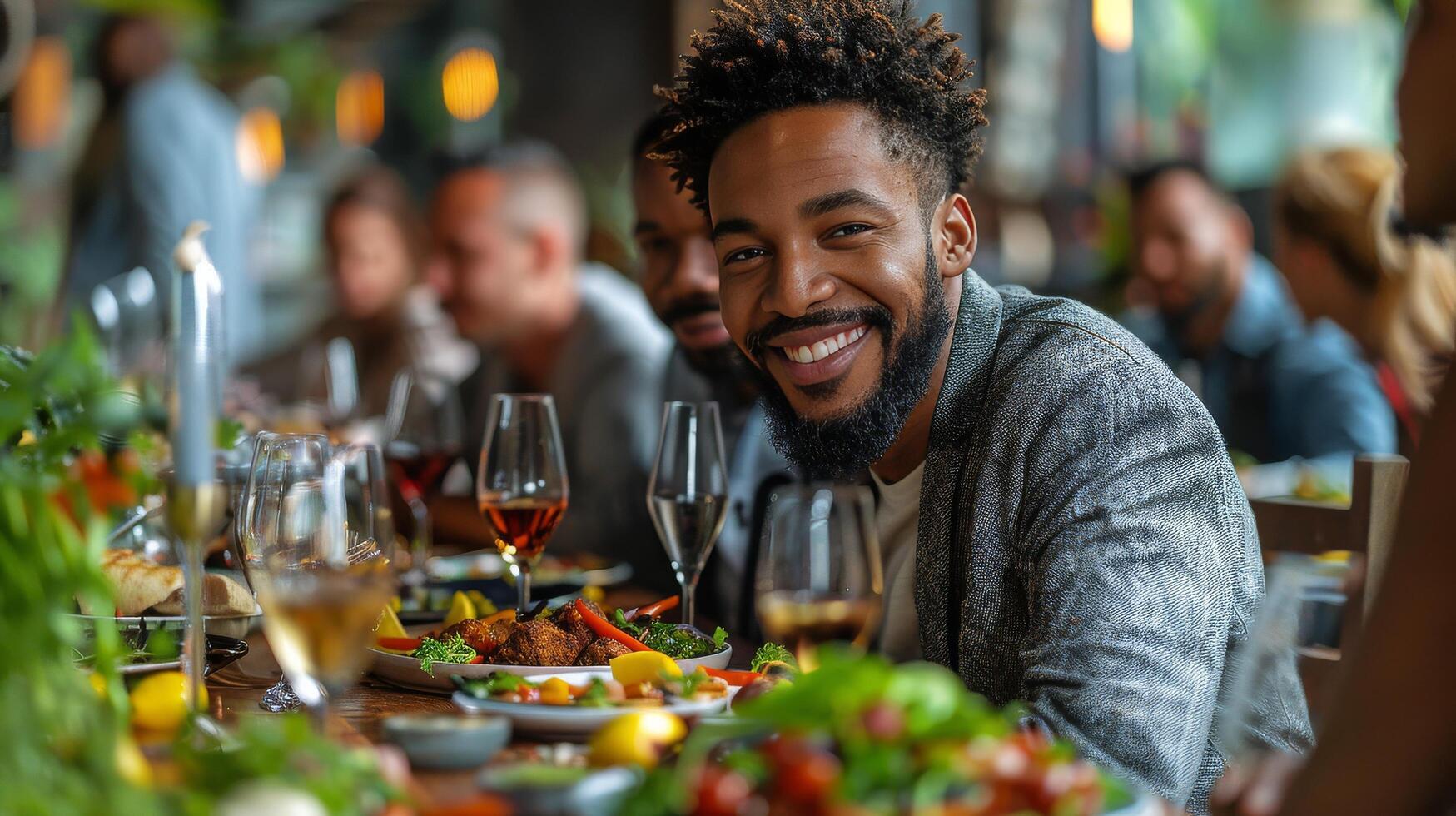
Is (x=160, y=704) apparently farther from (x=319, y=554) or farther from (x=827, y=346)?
(x=827, y=346)

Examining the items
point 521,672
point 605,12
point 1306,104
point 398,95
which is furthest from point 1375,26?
point 398,95

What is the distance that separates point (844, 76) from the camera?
5.34 feet

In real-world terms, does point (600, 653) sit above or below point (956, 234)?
below

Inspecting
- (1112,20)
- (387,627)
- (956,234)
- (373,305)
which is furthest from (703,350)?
(1112,20)

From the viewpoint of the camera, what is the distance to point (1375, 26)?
18.1 ft

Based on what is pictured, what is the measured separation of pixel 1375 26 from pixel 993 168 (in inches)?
77.8

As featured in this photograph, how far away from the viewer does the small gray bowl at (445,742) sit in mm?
925

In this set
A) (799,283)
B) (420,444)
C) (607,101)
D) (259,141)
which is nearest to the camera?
(799,283)

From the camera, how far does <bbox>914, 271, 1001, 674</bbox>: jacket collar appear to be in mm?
1547

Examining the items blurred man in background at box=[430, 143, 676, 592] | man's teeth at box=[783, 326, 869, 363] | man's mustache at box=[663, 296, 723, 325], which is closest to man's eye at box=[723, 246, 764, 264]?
man's teeth at box=[783, 326, 869, 363]

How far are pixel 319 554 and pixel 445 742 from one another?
0.31 metres

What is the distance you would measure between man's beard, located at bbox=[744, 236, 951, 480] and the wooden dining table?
260 millimetres

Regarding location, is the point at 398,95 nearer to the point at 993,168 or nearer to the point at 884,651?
the point at 993,168

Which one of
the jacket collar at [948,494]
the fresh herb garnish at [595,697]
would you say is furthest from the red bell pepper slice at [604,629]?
the jacket collar at [948,494]
